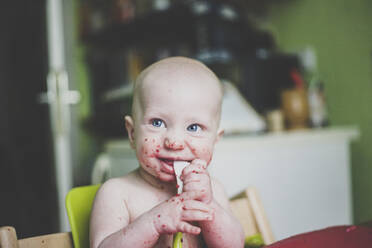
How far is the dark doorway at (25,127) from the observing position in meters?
1.84

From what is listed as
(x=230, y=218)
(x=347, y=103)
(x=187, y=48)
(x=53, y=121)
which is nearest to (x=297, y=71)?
(x=347, y=103)

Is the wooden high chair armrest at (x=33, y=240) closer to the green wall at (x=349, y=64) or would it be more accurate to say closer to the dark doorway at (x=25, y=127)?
the dark doorway at (x=25, y=127)

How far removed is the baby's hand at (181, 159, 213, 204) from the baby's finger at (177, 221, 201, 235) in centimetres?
4

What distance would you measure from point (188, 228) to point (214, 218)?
0.28ft

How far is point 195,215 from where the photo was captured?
1.59 ft

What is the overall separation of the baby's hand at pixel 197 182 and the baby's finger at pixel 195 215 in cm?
2

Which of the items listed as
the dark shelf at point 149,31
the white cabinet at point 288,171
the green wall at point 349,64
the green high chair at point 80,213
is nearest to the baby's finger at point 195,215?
the green high chair at point 80,213

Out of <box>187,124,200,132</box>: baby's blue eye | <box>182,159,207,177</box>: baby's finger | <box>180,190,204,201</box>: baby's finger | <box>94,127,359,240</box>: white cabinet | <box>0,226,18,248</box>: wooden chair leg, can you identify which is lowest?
<box>94,127,359,240</box>: white cabinet

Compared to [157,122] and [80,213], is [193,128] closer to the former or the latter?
[157,122]

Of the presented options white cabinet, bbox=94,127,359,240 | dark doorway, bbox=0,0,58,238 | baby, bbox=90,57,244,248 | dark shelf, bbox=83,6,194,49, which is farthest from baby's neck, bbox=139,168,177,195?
dark doorway, bbox=0,0,58,238

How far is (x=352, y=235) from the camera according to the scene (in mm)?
503

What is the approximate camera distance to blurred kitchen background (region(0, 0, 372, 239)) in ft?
4.33

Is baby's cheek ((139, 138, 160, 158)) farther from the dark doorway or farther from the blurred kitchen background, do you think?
the dark doorway

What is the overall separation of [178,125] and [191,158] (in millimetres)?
60
